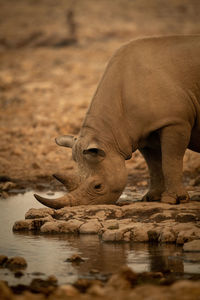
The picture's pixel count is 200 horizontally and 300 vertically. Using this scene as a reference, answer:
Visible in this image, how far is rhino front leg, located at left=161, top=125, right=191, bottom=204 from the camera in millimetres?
8773

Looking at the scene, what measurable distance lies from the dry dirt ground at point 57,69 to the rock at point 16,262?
1.30 meters

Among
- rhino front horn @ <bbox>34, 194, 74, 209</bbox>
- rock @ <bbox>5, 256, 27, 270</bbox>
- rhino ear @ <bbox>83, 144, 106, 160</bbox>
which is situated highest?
rhino ear @ <bbox>83, 144, 106, 160</bbox>

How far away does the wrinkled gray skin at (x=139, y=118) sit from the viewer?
28.8 ft

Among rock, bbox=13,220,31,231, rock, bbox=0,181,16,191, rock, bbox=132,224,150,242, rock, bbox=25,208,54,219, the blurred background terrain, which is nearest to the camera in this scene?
rock, bbox=132,224,150,242

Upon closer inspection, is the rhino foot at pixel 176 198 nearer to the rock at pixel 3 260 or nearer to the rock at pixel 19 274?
the rock at pixel 3 260

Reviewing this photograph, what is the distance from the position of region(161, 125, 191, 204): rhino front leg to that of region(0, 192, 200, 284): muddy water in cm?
170

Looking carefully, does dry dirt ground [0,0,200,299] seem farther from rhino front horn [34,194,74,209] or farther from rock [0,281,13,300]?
rhino front horn [34,194,74,209]

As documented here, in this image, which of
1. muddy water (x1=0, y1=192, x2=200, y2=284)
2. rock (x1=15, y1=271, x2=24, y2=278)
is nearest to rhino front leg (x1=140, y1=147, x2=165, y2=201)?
muddy water (x1=0, y1=192, x2=200, y2=284)

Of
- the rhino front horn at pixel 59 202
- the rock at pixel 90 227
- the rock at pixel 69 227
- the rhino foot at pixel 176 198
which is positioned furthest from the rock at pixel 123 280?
the rhino foot at pixel 176 198

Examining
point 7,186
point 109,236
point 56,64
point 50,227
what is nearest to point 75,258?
point 109,236

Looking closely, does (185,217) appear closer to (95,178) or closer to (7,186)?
(95,178)

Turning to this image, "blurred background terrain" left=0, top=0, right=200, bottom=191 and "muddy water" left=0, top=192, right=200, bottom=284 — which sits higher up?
"blurred background terrain" left=0, top=0, right=200, bottom=191

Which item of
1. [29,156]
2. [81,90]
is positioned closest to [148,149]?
[29,156]

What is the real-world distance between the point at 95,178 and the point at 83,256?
7.95 feet
